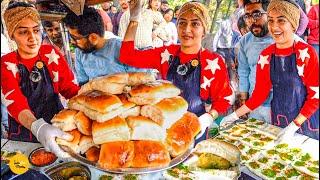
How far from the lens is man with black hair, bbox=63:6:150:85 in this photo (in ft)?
9.88

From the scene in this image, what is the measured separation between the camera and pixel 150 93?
9.78 ft

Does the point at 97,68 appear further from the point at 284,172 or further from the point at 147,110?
the point at 284,172

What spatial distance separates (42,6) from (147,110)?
0.87 m

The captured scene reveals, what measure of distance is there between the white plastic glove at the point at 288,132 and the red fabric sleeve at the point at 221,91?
1.19 ft

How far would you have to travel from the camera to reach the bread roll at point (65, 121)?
9.80 feet

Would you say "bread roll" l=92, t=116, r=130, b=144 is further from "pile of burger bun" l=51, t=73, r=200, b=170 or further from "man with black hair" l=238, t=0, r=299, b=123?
"man with black hair" l=238, t=0, r=299, b=123

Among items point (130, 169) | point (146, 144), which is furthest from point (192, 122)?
point (130, 169)

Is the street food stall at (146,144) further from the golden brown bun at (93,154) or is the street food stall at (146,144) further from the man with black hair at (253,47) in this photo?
the man with black hair at (253,47)

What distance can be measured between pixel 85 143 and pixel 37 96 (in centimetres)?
42

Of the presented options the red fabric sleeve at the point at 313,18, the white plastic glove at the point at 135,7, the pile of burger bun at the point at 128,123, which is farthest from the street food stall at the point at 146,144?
the red fabric sleeve at the point at 313,18

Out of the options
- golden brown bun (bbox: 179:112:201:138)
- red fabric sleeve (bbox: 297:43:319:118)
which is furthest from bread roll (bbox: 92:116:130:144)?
red fabric sleeve (bbox: 297:43:319:118)

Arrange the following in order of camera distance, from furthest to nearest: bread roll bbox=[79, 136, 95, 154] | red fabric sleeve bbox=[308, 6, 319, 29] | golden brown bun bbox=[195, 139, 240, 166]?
golden brown bun bbox=[195, 139, 240, 166]
bread roll bbox=[79, 136, 95, 154]
red fabric sleeve bbox=[308, 6, 319, 29]

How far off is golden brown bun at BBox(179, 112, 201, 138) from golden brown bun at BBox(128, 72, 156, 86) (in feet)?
0.98

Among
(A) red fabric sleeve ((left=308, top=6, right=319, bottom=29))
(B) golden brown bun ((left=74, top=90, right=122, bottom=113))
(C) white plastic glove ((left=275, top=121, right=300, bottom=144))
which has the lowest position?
(C) white plastic glove ((left=275, top=121, right=300, bottom=144))
